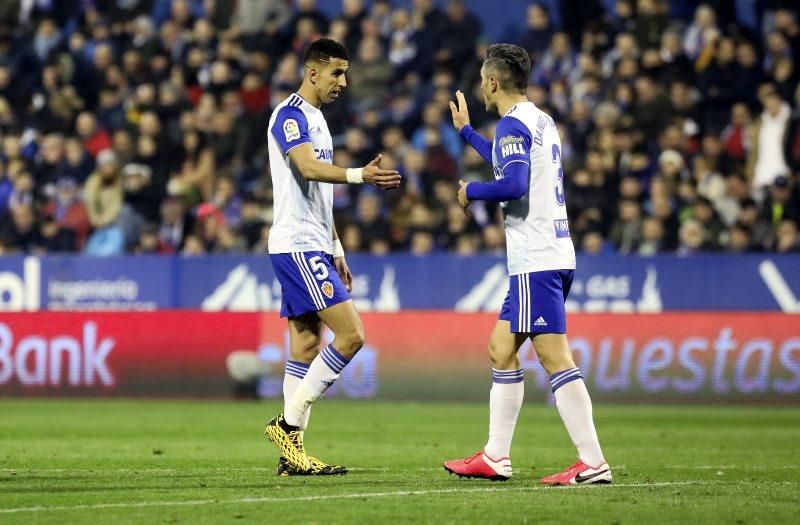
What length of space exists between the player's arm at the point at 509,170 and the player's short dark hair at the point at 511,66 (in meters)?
0.30

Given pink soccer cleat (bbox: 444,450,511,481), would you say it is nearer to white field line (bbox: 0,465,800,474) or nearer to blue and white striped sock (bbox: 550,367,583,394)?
blue and white striped sock (bbox: 550,367,583,394)

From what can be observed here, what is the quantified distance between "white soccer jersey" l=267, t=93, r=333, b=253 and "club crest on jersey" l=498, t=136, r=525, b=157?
1.34 metres

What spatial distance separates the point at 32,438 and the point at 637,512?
6924 millimetres

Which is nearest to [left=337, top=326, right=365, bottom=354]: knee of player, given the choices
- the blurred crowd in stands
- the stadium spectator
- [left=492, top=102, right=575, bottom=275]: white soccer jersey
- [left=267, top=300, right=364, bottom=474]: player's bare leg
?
[left=267, top=300, right=364, bottom=474]: player's bare leg

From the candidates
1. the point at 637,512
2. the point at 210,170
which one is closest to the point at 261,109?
the point at 210,170

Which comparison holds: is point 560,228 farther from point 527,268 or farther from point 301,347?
point 301,347

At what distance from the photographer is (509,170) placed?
340 inches

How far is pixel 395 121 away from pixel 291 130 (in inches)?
499

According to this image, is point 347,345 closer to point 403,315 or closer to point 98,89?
point 403,315

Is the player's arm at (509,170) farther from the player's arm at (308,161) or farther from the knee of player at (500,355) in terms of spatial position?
the knee of player at (500,355)

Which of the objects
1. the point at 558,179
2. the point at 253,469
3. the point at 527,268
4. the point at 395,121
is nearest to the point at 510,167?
the point at 558,179

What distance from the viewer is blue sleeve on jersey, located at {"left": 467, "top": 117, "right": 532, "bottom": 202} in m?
8.62

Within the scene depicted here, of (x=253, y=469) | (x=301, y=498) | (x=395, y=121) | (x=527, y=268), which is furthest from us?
(x=395, y=121)

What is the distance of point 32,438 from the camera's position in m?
12.9
